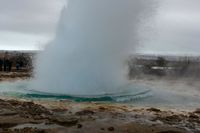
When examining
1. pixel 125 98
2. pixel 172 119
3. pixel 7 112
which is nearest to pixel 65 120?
pixel 7 112

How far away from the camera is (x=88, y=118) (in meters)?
14.1

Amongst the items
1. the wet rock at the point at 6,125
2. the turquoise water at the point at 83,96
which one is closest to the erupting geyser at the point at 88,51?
the turquoise water at the point at 83,96

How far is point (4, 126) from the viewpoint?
12516mm

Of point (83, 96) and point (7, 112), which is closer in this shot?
point (7, 112)

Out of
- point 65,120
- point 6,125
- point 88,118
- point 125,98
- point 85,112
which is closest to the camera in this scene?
point 6,125

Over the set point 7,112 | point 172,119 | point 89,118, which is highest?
point 7,112

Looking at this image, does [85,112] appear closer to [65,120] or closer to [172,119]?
[65,120]

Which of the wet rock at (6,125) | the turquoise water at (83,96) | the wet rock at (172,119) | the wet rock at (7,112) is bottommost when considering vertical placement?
the wet rock at (172,119)

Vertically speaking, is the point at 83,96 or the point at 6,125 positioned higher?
the point at 83,96

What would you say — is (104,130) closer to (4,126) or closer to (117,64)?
(4,126)

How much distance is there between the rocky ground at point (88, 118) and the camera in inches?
491

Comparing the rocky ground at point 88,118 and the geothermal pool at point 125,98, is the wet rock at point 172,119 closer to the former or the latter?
the rocky ground at point 88,118

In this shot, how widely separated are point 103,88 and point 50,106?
20.1 ft

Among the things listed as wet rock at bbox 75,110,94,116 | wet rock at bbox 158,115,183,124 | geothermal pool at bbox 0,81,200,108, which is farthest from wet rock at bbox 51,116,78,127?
geothermal pool at bbox 0,81,200,108
